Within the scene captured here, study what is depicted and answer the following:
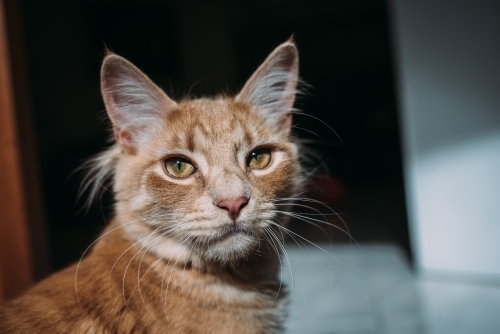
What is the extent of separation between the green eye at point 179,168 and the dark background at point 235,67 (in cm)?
216

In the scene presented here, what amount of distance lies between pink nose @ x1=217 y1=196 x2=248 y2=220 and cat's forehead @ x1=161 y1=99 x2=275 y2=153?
191mm

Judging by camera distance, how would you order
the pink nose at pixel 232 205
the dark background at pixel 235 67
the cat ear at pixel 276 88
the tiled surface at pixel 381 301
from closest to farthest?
the pink nose at pixel 232 205 → the cat ear at pixel 276 88 → the tiled surface at pixel 381 301 → the dark background at pixel 235 67

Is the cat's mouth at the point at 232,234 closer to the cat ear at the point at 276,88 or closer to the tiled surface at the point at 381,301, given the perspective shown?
the cat ear at the point at 276,88

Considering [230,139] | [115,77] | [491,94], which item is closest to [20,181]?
[115,77]

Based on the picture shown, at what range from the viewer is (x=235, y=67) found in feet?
14.4

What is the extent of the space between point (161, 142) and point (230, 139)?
198 mm

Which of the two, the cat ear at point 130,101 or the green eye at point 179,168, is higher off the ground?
the cat ear at point 130,101

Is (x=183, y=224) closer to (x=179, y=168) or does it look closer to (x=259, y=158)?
(x=179, y=168)

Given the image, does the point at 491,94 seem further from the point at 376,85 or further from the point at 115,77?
the point at 376,85

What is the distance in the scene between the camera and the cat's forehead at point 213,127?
3.82 feet

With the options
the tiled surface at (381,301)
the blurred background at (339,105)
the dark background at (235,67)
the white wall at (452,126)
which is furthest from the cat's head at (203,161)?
the dark background at (235,67)

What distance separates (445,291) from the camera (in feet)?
7.14

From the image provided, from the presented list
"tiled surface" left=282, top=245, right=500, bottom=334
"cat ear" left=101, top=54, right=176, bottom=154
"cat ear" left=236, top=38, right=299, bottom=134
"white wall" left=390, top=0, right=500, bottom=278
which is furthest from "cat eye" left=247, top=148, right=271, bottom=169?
"white wall" left=390, top=0, right=500, bottom=278

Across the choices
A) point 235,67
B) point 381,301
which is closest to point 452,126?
point 381,301
